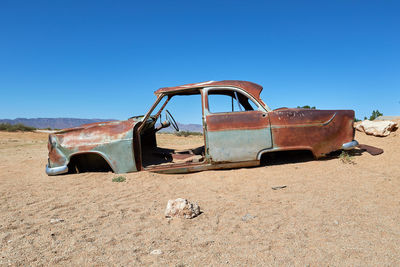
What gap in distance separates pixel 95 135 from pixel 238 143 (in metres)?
2.68

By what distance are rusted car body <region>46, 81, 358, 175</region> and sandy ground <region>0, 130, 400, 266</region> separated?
253mm

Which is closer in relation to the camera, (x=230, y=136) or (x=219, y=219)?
(x=219, y=219)

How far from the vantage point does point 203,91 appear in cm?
462

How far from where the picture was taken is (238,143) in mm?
4348

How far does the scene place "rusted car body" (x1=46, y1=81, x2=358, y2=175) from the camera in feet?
14.2

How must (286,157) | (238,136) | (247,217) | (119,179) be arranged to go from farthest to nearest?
(286,157)
(238,136)
(119,179)
(247,217)

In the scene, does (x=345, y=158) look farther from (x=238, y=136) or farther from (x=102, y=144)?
(x=102, y=144)

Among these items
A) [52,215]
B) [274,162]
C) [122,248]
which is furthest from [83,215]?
[274,162]

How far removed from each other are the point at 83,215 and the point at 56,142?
2453 mm

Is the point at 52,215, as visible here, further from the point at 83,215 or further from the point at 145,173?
the point at 145,173

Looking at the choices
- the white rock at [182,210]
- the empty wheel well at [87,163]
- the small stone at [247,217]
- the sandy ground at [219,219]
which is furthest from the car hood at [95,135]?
the small stone at [247,217]

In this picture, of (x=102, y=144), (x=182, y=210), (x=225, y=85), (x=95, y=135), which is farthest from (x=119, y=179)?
(x=225, y=85)

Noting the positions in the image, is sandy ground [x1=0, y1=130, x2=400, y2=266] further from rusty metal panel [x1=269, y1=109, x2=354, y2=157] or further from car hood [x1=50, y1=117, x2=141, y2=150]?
car hood [x1=50, y1=117, x2=141, y2=150]

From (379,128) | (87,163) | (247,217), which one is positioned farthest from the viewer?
(379,128)
